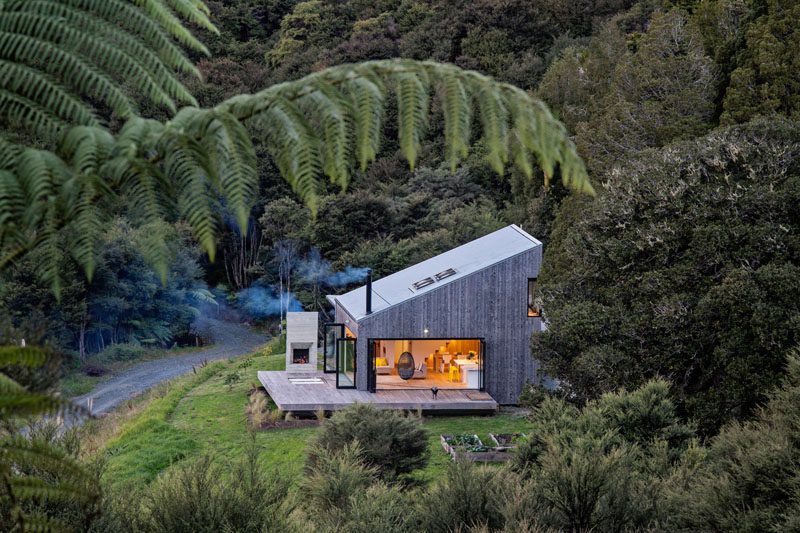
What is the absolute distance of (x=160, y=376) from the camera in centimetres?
2600

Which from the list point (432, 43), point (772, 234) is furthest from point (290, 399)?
point (432, 43)

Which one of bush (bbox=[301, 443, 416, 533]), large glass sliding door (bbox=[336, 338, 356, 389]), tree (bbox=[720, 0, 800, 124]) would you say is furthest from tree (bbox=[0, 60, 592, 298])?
large glass sliding door (bbox=[336, 338, 356, 389])

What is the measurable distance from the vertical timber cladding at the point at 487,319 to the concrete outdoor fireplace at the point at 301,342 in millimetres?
2750

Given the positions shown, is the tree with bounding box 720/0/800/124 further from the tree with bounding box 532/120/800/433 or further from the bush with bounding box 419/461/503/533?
the bush with bounding box 419/461/503/533

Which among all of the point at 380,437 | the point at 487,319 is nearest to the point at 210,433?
the point at 380,437

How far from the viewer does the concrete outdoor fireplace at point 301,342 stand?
68.4 ft

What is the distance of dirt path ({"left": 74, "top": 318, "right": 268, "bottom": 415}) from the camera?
23.1 metres

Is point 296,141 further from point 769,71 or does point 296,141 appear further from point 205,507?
point 769,71

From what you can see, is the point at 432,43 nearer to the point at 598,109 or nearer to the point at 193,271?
the point at 193,271

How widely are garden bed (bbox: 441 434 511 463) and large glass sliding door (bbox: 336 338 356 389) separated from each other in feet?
14.6

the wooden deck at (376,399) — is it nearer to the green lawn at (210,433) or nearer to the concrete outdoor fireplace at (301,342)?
the green lawn at (210,433)

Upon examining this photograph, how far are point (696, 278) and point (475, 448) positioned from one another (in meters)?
5.27

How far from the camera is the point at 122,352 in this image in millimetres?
29641

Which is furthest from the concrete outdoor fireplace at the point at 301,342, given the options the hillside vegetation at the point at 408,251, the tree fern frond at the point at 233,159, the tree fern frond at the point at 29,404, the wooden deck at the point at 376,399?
the tree fern frond at the point at 29,404
